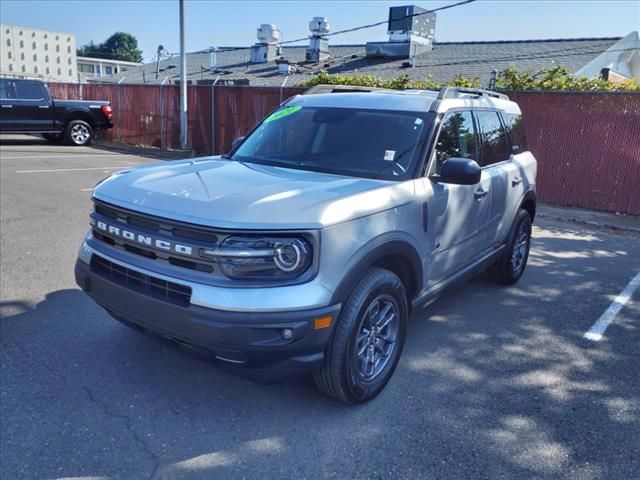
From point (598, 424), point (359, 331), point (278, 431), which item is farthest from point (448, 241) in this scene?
point (278, 431)

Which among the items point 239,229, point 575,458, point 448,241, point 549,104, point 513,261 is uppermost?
point 549,104

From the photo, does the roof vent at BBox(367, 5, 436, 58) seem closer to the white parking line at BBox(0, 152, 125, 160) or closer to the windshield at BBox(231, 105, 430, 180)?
the white parking line at BBox(0, 152, 125, 160)

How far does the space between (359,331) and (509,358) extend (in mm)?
1554

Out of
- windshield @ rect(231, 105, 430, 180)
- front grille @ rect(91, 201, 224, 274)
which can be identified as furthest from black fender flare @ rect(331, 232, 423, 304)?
front grille @ rect(91, 201, 224, 274)

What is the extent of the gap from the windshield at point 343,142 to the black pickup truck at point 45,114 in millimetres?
14568

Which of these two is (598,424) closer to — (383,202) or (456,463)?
(456,463)

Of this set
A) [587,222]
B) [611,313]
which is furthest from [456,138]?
[587,222]

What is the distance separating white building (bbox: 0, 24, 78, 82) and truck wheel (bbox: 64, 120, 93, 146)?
3202 inches

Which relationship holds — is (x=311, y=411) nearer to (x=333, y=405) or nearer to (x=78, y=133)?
(x=333, y=405)

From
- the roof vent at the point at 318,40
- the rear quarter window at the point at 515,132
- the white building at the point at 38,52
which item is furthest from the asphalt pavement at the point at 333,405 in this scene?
the white building at the point at 38,52

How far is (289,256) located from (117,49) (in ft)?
444

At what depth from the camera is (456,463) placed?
109 inches

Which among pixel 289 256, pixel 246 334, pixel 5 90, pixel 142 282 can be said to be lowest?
pixel 246 334

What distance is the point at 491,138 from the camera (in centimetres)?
479
